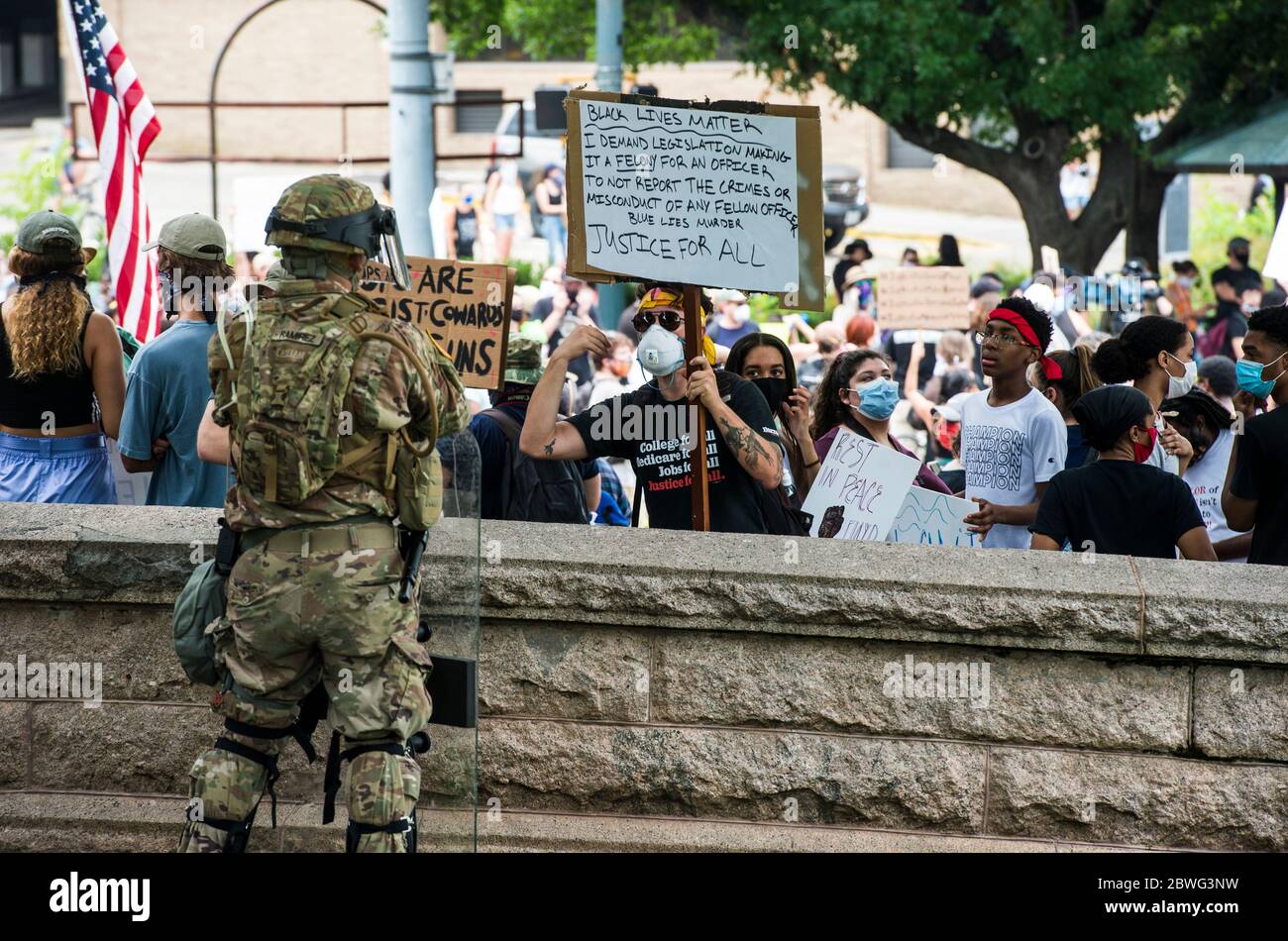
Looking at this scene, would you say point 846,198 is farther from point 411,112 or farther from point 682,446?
point 682,446

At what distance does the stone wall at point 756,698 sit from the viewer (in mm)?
Answer: 4586

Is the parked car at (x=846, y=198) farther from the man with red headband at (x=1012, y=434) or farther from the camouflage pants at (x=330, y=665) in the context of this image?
the camouflage pants at (x=330, y=665)

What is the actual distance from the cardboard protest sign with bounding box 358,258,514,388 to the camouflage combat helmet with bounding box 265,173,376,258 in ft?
6.28

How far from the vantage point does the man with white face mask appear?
5.45 metres

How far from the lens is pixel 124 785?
16.3 ft

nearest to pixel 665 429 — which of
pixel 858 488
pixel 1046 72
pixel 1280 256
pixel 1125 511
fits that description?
pixel 858 488

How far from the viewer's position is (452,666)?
14.7 ft

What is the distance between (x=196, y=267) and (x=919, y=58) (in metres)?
12.5

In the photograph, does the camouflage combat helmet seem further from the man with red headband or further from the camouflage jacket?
the man with red headband

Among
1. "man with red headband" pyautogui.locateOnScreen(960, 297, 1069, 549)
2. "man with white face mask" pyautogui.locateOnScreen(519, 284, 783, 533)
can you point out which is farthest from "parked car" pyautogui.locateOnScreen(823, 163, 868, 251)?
"man with white face mask" pyautogui.locateOnScreen(519, 284, 783, 533)

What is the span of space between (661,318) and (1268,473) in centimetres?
196

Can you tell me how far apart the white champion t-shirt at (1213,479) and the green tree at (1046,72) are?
9.78m
